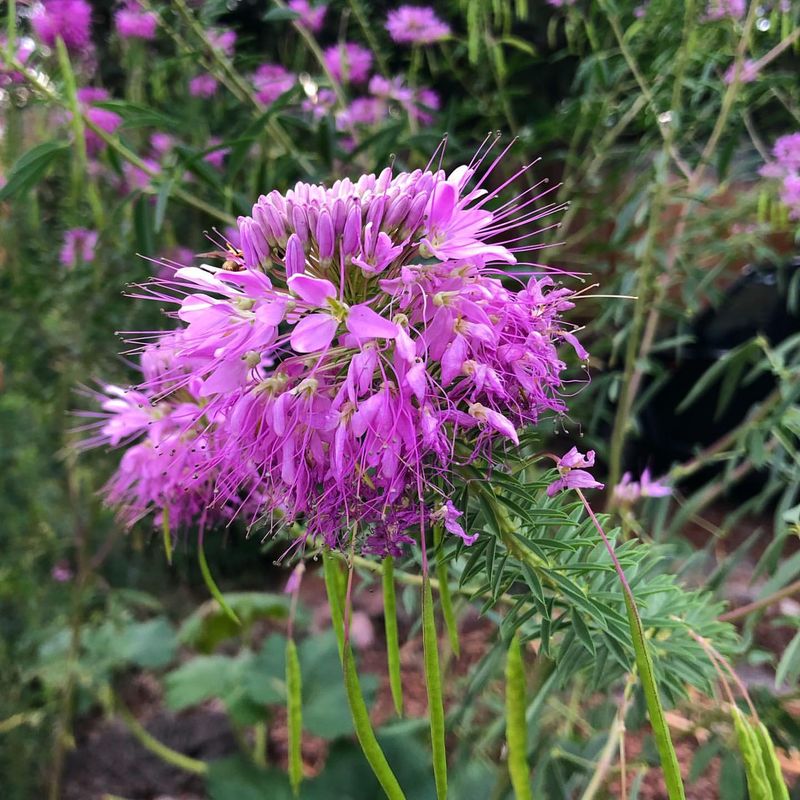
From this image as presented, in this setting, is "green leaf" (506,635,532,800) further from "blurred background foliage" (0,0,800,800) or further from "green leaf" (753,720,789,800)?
"green leaf" (753,720,789,800)

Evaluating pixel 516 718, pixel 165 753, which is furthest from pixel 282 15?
pixel 165 753

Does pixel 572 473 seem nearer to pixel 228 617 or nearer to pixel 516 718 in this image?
pixel 516 718

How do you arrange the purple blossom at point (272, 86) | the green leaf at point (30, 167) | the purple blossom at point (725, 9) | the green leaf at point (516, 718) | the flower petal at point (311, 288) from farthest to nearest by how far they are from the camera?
the purple blossom at point (272, 86) → the purple blossom at point (725, 9) → the green leaf at point (30, 167) → the green leaf at point (516, 718) → the flower petal at point (311, 288)

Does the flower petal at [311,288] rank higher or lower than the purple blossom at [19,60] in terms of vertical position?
lower

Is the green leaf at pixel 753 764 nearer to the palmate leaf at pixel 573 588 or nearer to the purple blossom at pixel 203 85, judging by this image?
the palmate leaf at pixel 573 588

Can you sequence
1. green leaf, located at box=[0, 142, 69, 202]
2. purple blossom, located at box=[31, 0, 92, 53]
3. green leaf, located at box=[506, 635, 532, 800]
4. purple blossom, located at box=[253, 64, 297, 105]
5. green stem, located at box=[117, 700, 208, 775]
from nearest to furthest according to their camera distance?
green leaf, located at box=[506, 635, 532, 800], green leaf, located at box=[0, 142, 69, 202], purple blossom, located at box=[31, 0, 92, 53], purple blossom, located at box=[253, 64, 297, 105], green stem, located at box=[117, 700, 208, 775]

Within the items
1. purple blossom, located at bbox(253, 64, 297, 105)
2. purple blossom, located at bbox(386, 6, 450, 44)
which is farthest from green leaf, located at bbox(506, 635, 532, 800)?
purple blossom, located at bbox(386, 6, 450, 44)

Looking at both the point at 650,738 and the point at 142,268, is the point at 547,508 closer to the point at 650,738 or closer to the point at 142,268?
the point at 650,738

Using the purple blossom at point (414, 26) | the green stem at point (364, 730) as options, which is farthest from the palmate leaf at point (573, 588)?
the purple blossom at point (414, 26)
